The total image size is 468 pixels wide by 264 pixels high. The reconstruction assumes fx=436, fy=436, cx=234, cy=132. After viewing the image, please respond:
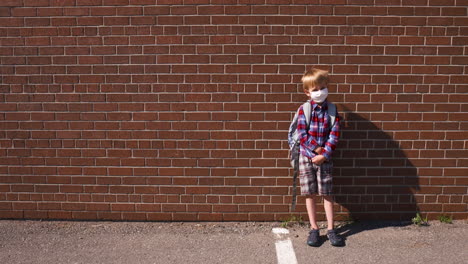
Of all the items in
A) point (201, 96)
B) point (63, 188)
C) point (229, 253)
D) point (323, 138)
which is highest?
point (201, 96)

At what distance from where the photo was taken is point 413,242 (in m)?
3.91

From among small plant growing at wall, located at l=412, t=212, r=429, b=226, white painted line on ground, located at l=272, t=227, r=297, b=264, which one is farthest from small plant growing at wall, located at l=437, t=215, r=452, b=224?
white painted line on ground, located at l=272, t=227, r=297, b=264

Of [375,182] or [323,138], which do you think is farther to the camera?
[375,182]

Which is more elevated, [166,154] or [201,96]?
[201,96]

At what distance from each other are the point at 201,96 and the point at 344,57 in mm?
1427

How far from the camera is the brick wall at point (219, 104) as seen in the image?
13.6 ft

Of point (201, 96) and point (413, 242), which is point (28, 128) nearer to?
point (201, 96)

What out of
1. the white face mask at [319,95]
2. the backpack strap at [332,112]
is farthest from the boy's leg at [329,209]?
the white face mask at [319,95]

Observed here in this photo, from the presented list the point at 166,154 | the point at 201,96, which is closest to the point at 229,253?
the point at 166,154

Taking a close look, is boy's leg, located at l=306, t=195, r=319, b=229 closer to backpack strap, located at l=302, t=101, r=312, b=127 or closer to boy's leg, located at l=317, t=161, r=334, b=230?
boy's leg, located at l=317, t=161, r=334, b=230

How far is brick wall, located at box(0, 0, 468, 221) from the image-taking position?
4160 millimetres

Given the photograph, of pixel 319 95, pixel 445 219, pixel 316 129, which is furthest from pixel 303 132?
pixel 445 219

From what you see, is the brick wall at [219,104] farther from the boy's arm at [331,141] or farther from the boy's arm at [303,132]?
the boy's arm at [331,141]

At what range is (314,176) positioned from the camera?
157 inches
